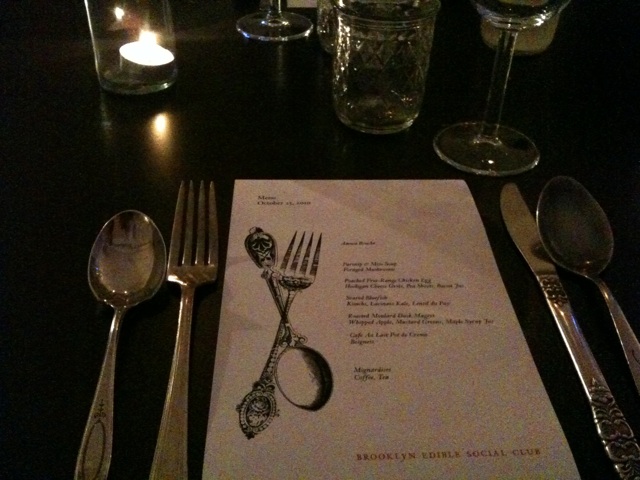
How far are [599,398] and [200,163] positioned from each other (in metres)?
0.41

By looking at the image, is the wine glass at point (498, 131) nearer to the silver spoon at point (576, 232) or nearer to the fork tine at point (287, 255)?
the silver spoon at point (576, 232)

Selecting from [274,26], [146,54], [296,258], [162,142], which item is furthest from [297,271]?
[274,26]

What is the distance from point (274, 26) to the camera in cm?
91

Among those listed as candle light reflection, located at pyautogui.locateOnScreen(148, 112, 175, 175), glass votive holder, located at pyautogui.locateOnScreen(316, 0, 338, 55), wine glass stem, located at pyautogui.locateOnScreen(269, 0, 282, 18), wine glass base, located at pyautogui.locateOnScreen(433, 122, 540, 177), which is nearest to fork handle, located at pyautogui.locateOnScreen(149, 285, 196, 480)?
candle light reflection, located at pyautogui.locateOnScreen(148, 112, 175, 175)

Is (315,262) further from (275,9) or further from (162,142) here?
(275,9)

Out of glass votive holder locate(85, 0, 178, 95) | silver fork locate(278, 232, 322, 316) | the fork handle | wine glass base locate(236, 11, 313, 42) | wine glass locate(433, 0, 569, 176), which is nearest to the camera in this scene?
the fork handle

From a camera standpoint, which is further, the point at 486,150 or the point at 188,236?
the point at 486,150

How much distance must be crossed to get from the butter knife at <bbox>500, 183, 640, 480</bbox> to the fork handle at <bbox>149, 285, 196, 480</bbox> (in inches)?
9.4

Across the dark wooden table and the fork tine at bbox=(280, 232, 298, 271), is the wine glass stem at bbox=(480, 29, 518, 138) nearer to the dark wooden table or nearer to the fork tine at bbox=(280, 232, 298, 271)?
the dark wooden table

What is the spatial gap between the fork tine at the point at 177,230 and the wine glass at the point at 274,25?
18.4 inches

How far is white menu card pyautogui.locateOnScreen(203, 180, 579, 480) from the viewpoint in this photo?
306mm

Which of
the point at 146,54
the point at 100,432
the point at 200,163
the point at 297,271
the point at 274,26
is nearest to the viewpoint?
the point at 100,432

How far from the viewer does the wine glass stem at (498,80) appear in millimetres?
560

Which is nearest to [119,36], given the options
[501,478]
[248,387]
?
[248,387]
